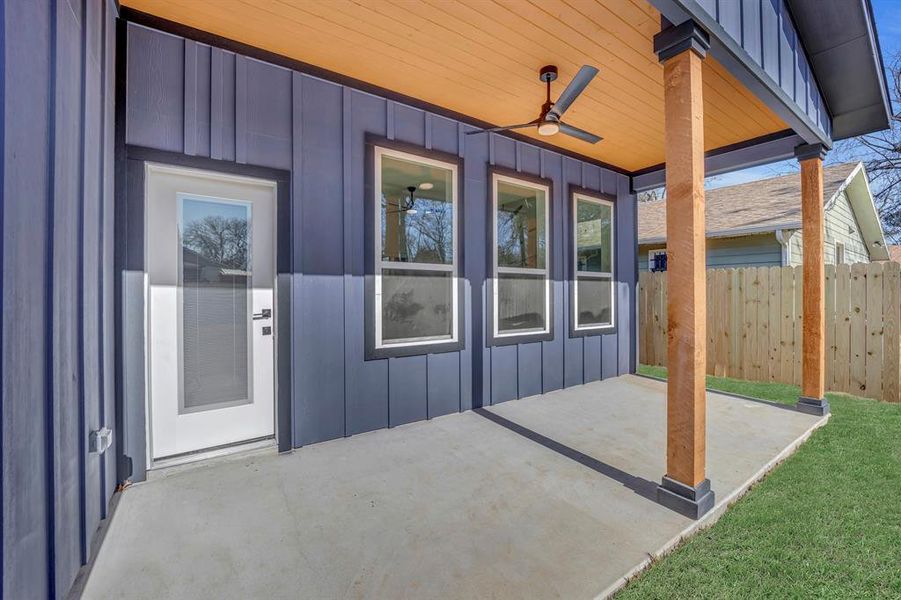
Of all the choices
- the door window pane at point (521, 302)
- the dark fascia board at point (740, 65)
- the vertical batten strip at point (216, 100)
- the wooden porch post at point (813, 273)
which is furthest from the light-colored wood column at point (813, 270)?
the vertical batten strip at point (216, 100)

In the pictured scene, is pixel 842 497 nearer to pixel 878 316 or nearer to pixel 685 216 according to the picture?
pixel 685 216

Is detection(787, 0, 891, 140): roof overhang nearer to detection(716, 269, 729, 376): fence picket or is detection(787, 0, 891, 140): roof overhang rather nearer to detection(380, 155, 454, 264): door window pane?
detection(716, 269, 729, 376): fence picket

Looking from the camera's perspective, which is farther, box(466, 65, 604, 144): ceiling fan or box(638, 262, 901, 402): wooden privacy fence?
box(638, 262, 901, 402): wooden privacy fence

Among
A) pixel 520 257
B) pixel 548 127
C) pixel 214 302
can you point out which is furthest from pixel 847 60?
pixel 214 302

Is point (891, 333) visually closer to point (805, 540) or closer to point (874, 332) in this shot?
point (874, 332)

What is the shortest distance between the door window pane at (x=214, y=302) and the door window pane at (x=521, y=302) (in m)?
2.43

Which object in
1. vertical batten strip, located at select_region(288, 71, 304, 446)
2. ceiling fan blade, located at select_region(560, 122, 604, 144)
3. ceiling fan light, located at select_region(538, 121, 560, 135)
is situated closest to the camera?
vertical batten strip, located at select_region(288, 71, 304, 446)

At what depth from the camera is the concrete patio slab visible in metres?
1.67

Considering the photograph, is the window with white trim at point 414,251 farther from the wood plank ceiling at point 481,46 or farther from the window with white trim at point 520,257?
the wood plank ceiling at point 481,46

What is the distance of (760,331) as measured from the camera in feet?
18.0

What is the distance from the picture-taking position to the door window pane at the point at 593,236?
5113 millimetres

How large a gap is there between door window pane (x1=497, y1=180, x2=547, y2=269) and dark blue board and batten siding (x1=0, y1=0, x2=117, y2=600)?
3.24 meters

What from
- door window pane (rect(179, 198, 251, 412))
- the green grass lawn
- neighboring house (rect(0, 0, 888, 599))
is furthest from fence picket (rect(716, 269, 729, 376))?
door window pane (rect(179, 198, 251, 412))

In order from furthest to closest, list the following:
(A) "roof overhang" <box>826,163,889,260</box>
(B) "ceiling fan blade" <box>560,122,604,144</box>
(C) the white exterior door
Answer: (A) "roof overhang" <box>826,163,889,260</box> → (B) "ceiling fan blade" <box>560,122,604,144</box> → (C) the white exterior door
